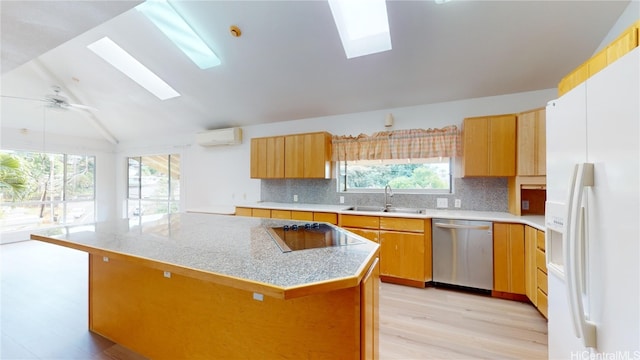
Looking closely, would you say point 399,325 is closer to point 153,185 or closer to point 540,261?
point 540,261

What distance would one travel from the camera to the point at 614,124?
79 cm

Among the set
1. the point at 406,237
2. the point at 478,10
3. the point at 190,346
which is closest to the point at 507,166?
the point at 406,237

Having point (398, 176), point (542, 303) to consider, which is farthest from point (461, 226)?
point (398, 176)

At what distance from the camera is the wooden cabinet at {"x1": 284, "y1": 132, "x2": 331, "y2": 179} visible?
3641mm

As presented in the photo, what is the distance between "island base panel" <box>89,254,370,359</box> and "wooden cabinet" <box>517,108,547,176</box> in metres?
2.63

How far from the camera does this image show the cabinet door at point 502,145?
2660mm

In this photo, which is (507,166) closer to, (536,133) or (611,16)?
(536,133)

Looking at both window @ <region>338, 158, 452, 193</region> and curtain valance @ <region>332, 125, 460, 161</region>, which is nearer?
curtain valance @ <region>332, 125, 460, 161</region>

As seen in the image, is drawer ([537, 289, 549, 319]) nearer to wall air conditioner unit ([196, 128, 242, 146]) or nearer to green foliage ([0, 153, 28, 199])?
wall air conditioner unit ([196, 128, 242, 146])

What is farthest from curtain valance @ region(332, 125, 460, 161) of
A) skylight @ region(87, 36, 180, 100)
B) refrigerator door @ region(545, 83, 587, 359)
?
skylight @ region(87, 36, 180, 100)

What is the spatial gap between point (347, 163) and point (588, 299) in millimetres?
3162


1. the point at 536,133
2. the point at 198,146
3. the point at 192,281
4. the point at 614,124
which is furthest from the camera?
the point at 198,146

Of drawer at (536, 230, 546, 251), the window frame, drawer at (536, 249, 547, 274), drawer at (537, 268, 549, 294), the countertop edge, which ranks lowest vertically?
drawer at (537, 268, 549, 294)

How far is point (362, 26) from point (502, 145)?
6.88 ft
